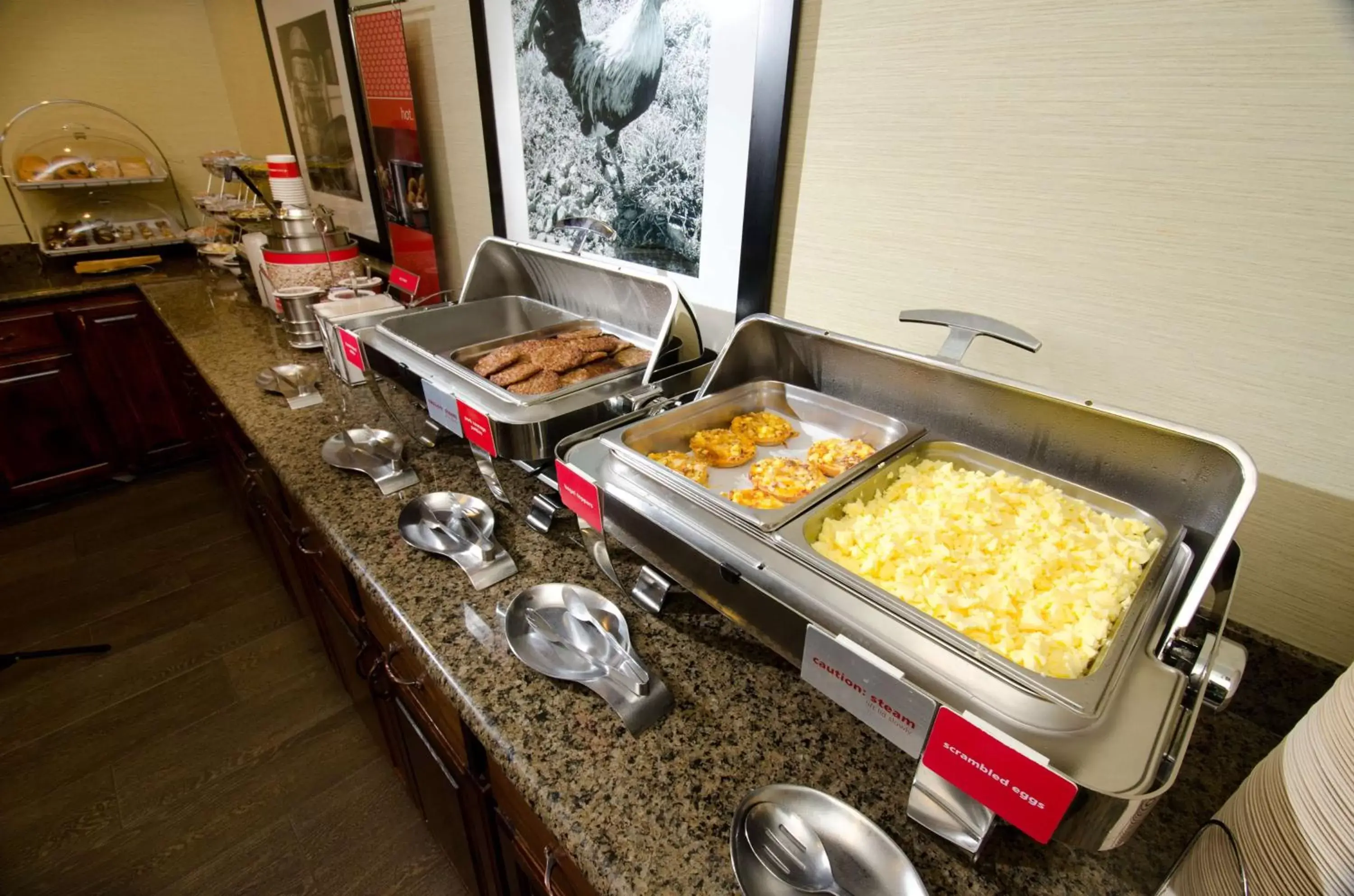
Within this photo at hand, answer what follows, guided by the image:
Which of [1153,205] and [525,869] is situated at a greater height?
[1153,205]

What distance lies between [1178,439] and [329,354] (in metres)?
1.74

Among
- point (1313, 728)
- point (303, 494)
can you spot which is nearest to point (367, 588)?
point (303, 494)

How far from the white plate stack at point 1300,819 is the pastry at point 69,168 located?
4.26 m

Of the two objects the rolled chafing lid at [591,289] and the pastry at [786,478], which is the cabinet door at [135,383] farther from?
the pastry at [786,478]

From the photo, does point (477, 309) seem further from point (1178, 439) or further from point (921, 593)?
point (1178, 439)

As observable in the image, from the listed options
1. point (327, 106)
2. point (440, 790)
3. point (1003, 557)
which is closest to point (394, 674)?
point (440, 790)

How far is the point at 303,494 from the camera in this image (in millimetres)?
1179

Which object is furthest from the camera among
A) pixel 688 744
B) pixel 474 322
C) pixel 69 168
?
pixel 69 168

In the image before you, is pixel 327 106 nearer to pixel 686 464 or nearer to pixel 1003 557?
pixel 686 464

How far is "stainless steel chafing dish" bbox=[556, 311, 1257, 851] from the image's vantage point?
49 cm

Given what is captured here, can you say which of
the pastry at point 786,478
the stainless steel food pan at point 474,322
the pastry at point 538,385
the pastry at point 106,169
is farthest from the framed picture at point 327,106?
the pastry at point 786,478

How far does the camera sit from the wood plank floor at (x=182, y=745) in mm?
1466

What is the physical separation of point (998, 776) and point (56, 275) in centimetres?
393

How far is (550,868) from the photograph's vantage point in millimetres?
793
